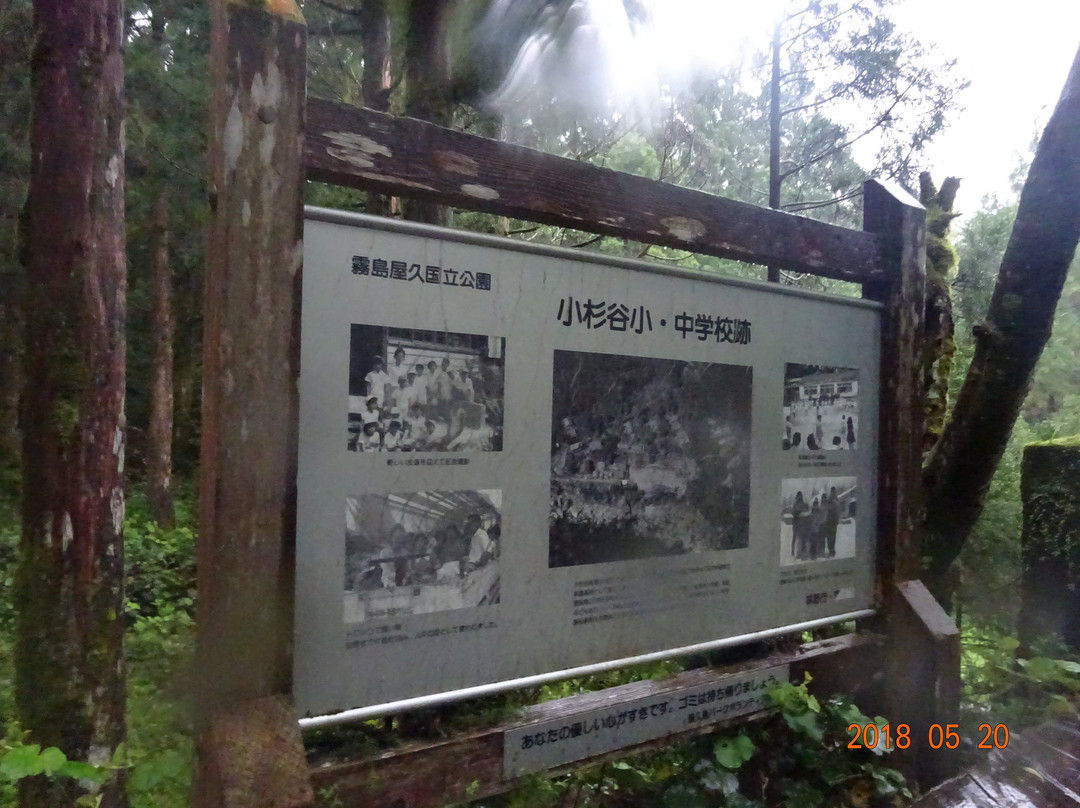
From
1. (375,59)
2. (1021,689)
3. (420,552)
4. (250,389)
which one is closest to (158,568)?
(375,59)

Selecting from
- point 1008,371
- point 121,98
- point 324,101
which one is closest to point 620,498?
point 324,101

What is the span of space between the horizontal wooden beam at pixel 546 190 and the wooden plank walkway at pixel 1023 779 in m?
1.92

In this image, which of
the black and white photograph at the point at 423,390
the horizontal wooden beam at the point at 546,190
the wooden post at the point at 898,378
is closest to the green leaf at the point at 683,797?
the wooden post at the point at 898,378

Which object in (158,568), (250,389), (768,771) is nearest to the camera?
(250,389)

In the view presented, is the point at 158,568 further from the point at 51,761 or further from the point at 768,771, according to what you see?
the point at 768,771

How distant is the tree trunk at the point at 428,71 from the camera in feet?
14.5

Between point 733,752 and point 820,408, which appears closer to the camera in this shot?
point 733,752

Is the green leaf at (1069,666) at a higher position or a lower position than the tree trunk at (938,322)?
lower

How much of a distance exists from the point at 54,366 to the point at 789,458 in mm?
3149

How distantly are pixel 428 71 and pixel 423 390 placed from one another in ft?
10.5

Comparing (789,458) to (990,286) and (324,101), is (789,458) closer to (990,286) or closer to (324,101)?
(324,101)

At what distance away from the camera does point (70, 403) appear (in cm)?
347

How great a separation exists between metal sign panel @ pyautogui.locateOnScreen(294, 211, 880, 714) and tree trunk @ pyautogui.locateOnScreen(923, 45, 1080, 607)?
57.2 inches

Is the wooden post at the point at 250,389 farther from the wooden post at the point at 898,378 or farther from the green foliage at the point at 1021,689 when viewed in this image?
the green foliage at the point at 1021,689
